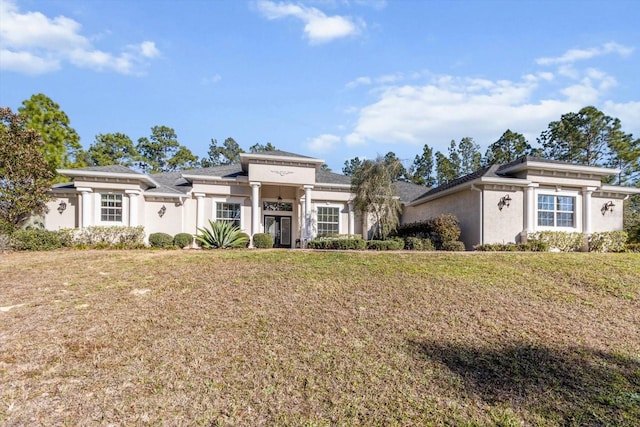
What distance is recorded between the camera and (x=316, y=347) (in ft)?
17.0

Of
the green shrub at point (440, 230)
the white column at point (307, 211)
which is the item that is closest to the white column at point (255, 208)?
the white column at point (307, 211)

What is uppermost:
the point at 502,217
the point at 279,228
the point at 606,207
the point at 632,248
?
the point at 606,207

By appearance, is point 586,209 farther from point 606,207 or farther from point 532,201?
point 532,201

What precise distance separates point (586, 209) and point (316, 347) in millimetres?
16572

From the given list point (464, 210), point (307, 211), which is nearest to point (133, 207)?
point (307, 211)

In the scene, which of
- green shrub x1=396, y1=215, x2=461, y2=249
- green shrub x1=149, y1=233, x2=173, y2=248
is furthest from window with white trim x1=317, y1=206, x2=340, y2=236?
green shrub x1=149, y1=233, x2=173, y2=248

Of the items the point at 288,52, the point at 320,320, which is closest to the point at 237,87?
the point at 288,52

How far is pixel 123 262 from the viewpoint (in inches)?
392

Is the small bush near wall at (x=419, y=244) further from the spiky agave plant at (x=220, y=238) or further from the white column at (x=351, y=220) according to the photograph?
the spiky agave plant at (x=220, y=238)

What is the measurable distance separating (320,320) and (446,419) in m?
2.65

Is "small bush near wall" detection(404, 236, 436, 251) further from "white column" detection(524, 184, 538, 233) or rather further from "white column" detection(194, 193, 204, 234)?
"white column" detection(194, 193, 204, 234)

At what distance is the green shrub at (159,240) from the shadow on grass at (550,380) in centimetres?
1265

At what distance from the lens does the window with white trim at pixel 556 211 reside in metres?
16.0

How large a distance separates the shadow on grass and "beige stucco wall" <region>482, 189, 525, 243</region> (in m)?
10.3
